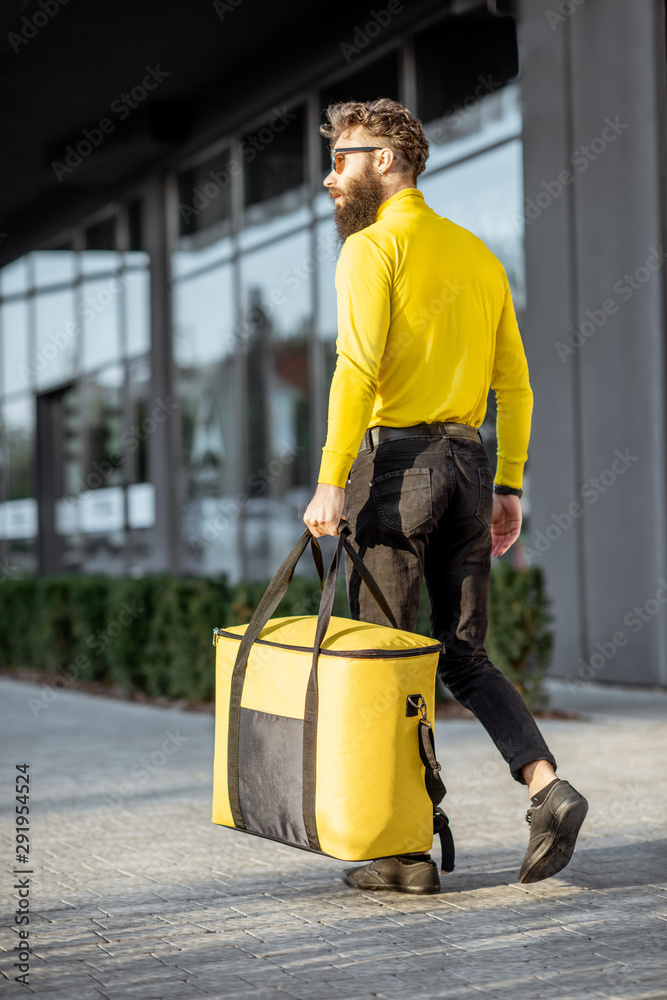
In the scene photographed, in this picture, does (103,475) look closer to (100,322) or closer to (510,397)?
(100,322)

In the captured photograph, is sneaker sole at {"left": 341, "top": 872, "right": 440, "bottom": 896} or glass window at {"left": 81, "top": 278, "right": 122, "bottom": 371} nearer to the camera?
sneaker sole at {"left": 341, "top": 872, "right": 440, "bottom": 896}

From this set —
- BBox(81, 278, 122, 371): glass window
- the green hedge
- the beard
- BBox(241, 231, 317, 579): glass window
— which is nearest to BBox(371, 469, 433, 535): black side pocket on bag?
the beard

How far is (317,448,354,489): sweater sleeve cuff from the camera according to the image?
3.33 metres

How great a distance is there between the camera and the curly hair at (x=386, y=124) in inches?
141

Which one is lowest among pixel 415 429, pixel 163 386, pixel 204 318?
pixel 415 429

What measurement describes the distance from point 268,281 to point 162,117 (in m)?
2.74

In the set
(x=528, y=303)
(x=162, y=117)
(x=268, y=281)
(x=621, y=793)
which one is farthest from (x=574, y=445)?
(x=162, y=117)

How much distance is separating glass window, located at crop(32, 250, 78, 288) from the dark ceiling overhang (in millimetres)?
2282

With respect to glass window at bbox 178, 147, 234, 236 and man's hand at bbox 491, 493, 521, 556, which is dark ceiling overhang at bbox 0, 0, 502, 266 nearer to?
glass window at bbox 178, 147, 234, 236

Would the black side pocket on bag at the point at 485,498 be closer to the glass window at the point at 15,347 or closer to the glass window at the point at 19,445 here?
the glass window at the point at 19,445

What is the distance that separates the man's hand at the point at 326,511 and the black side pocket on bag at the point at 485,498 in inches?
17.9

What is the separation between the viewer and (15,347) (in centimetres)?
2277

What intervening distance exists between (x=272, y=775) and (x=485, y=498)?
1.01 m

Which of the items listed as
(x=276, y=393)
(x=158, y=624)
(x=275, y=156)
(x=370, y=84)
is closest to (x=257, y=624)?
(x=158, y=624)
